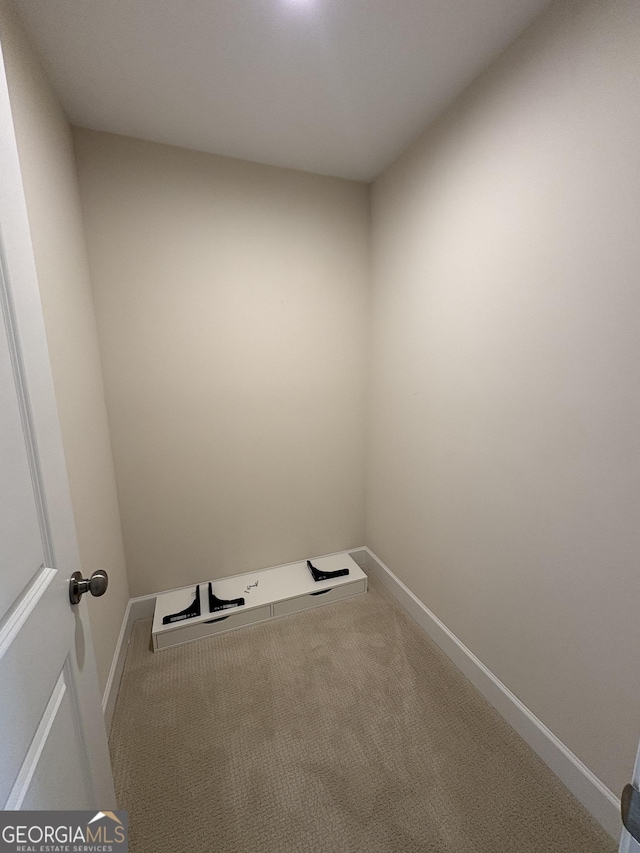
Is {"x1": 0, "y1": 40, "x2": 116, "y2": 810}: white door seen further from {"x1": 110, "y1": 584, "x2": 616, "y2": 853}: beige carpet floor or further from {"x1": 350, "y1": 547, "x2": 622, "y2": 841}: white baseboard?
{"x1": 350, "y1": 547, "x2": 622, "y2": 841}: white baseboard

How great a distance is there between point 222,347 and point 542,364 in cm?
155

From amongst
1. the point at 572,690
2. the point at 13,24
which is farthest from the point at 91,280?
the point at 572,690

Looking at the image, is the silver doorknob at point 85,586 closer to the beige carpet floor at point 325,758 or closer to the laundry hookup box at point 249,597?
the beige carpet floor at point 325,758

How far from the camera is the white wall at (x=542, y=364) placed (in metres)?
0.97

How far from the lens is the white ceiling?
1.07 m

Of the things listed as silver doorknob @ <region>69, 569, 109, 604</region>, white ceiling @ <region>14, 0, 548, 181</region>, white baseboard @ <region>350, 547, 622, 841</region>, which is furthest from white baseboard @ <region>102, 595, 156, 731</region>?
white ceiling @ <region>14, 0, 548, 181</region>

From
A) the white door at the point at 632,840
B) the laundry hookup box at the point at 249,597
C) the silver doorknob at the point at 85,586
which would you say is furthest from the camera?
the laundry hookup box at the point at 249,597

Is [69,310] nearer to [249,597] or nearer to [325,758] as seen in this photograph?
[249,597]

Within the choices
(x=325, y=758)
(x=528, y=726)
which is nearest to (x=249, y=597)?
(x=325, y=758)

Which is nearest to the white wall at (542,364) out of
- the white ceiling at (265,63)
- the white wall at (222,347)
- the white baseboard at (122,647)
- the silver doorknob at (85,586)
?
the white ceiling at (265,63)

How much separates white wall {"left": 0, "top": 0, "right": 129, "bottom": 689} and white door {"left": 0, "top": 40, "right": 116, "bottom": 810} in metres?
0.51

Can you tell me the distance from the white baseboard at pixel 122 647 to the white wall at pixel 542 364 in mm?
1560

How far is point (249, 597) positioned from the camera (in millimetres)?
1992

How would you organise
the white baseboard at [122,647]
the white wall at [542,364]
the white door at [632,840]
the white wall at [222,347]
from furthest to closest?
1. the white wall at [222,347]
2. the white baseboard at [122,647]
3. the white wall at [542,364]
4. the white door at [632,840]
